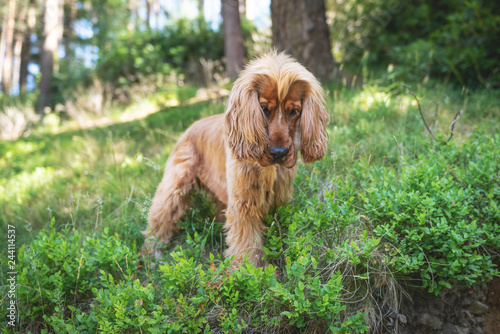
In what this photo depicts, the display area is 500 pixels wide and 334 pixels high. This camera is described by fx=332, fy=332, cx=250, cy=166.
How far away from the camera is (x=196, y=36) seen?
988 centimetres

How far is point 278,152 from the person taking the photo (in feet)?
7.36

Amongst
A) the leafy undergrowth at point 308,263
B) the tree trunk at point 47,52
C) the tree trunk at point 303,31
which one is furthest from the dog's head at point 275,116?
the tree trunk at point 47,52

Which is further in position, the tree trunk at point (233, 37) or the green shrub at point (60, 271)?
the tree trunk at point (233, 37)

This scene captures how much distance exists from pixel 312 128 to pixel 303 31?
12.5 feet

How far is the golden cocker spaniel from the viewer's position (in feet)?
7.77

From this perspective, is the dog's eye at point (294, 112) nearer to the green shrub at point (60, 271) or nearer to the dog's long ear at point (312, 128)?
the dog's long ear at point (312, 128)

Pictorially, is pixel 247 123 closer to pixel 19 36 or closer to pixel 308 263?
pixel 308 263

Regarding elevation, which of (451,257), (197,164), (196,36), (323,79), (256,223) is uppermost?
(196,36)

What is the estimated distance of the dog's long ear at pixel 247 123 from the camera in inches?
93.4

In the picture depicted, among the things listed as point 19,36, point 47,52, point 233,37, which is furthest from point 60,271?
point 19,36

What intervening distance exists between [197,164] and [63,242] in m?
1.32

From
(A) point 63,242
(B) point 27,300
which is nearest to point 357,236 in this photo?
(A) point 63,242

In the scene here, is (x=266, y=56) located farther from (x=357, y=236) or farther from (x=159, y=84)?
(x=159, y=84)

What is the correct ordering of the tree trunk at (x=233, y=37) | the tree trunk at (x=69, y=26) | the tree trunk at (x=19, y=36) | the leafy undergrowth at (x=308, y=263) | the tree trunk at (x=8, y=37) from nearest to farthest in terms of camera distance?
1. the leafy undergrowth at (x=308, y=263)
2. the tree trunk at (x=233, y=37)
3. the tree trunk at (x=8, y=37)
4. the tree trunk at (x=19, y=36)
5. the tree trunk at (x=69, y=26)
